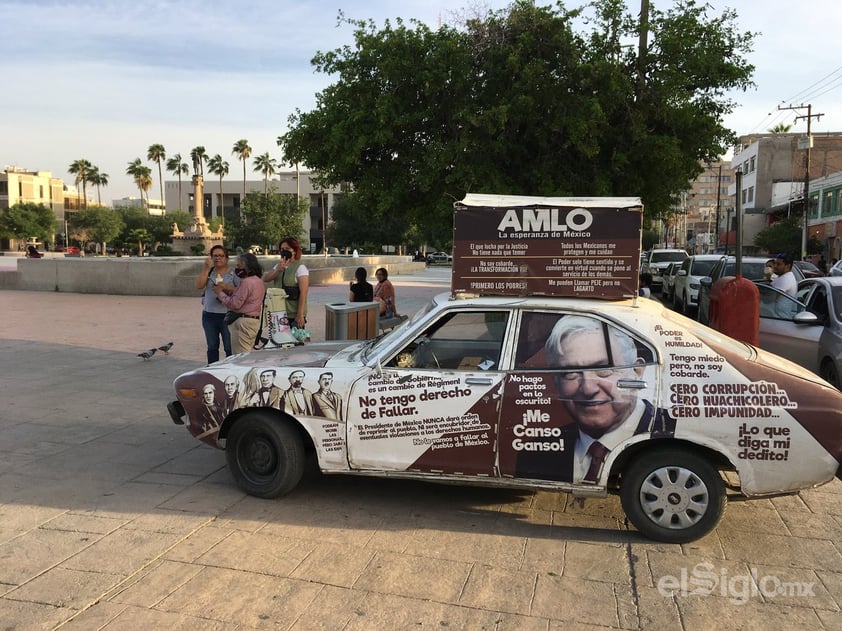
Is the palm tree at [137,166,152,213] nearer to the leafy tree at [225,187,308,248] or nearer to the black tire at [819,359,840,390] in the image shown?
the leafy tree at [225,187,308,248]

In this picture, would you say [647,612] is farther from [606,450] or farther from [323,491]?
[323,491]

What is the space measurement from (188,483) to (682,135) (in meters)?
12.8

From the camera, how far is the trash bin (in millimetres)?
8430

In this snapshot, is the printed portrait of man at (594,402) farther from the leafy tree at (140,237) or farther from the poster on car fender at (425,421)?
the leafy tree at (140,237)

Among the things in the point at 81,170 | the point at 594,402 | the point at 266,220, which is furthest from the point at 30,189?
the point at 594,402

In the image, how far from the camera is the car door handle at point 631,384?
4008 millimetres

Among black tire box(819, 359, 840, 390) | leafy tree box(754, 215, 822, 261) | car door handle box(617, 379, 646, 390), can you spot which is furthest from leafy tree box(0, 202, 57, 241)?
car door handle box(617, 379, 646, 390)

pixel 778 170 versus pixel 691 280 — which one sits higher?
pixel 778 170

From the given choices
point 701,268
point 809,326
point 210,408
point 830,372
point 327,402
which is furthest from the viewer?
point 701,268

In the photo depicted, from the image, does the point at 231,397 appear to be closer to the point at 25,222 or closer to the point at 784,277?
the point at 784,277

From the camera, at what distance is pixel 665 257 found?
29.2 meters

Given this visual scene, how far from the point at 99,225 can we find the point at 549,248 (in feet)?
285

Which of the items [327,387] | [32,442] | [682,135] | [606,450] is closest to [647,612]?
[606,450]

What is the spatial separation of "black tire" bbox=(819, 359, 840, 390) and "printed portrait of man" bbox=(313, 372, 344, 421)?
18.8 ft
